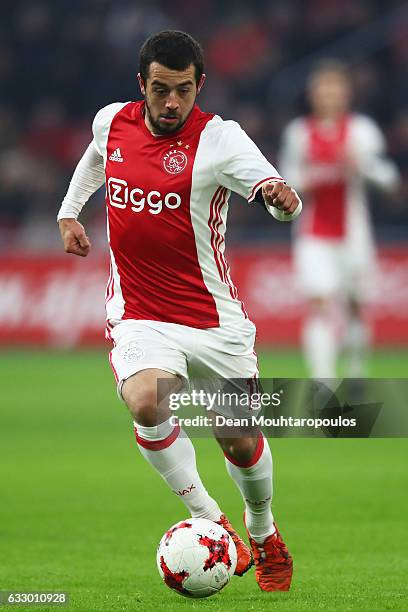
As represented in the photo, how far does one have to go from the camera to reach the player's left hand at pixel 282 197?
4332 millimetres

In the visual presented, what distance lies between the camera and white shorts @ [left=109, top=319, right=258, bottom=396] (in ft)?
15.3

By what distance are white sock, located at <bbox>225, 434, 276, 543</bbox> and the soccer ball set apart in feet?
1.00

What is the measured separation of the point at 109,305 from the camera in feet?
16.3

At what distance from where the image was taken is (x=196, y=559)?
14.5ft

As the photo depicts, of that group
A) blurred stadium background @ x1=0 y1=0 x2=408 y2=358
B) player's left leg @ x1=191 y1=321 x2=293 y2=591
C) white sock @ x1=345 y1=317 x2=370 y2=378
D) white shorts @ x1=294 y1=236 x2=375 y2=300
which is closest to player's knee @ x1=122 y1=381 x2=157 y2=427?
player's left leg @ x1=191 y1=321 x2=293 y2=591

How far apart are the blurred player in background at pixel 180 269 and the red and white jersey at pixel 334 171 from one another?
5956mm

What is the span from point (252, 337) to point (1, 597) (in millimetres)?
1377

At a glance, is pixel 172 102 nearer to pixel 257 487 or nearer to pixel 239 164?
pixel 239 164

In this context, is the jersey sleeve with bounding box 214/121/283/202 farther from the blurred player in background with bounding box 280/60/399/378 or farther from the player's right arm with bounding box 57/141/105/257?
the blurred player in background with bounding box 280/60/399/378

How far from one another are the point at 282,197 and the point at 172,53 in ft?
2.51

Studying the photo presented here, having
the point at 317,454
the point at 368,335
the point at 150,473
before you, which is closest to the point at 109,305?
the point at 150,473

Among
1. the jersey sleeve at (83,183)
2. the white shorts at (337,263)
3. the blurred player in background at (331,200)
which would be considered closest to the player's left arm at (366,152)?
the blurred player in background at (331,200)

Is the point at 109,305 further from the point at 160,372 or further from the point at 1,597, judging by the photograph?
the point at 1,597

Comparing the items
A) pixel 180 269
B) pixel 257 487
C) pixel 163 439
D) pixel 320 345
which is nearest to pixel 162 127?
pixel 180 269
